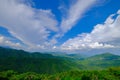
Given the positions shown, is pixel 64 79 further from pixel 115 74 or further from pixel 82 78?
pixel 115 74

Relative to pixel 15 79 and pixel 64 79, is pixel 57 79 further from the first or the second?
pixel 15 79

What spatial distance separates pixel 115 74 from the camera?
181 metres

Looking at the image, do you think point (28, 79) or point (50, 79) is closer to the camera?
point (50, 79)

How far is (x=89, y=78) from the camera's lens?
544ft

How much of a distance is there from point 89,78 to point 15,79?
8392 cm

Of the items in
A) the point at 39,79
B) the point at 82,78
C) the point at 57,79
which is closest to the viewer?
the point at 82,78

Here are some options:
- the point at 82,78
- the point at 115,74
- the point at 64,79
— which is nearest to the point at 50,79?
the point at 64,79

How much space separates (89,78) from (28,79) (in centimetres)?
7159

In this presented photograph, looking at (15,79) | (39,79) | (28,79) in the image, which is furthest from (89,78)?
(15,79)

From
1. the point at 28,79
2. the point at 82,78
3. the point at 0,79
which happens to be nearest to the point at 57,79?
the point at 82,78

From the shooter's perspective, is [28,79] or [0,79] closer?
[0,79]

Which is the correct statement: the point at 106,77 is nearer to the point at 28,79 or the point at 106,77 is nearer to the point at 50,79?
the point at 50,79

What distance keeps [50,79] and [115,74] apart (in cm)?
6747

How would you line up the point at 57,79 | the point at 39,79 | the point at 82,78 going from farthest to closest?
the point at 39,79 < the point at 57,79 < the point at 82,78
